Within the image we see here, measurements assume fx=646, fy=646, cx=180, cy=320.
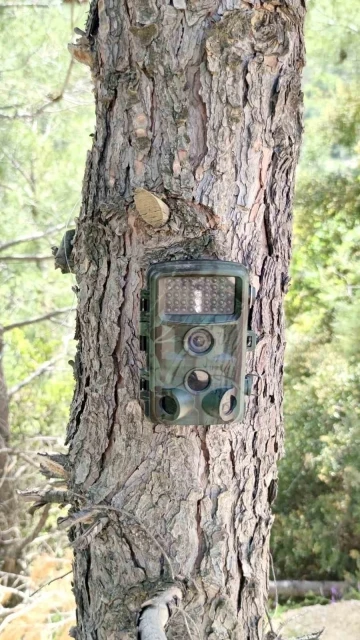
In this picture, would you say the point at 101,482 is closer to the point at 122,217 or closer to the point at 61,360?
the point at 122,217

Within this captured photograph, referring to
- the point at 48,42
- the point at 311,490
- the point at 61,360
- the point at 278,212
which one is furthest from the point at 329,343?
the point at 278,212

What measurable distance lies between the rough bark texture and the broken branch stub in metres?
0.02

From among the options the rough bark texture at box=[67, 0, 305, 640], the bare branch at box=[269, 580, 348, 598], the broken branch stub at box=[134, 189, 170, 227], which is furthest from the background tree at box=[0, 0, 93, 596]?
the broken branch stub at box=[134, 189, 170, 227]

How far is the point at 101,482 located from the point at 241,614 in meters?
0.37

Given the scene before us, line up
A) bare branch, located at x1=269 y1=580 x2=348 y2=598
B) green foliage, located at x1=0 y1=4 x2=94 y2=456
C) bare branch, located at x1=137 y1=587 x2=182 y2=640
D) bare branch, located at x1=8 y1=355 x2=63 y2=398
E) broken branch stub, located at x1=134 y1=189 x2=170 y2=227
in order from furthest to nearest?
bare branch, located at x1=269 y1=580 x2=348 y2=598 → bare branch, located at x1=8 y1=355 x2=63 y2=398 → green foliage, located at x1=0 y1=4 x2=94 y2=456 → broken branch stub, located at x1=134 y1=189 x2=170 y2=227 → bare branch, located at x1=137 y1=587 x2=182 y2=640

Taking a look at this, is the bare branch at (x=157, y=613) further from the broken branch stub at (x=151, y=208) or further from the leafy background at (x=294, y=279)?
the leafy background at (x=294, y=279)

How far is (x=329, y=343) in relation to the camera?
16.9 ft

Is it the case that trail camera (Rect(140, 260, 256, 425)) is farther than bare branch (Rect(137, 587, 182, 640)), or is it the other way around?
trail camera (Rect(140, 260, 256, 425))

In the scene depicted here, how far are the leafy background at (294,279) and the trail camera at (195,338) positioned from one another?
2746 mm

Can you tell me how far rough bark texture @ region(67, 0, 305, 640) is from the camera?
1158mm

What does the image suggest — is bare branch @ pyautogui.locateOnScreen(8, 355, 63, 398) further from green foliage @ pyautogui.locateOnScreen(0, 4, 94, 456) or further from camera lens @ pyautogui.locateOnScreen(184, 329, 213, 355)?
camera lens @ pyautogui.locateOnScreen(184, 329, 213, 355)

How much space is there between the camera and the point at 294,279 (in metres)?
5.84

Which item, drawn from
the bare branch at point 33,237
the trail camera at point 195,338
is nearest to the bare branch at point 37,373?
the bare branch at point 33,237

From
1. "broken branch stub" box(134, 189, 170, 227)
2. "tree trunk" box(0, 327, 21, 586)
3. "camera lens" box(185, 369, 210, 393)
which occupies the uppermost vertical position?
"broken branch stub" box(134, 189, 170, 227)
